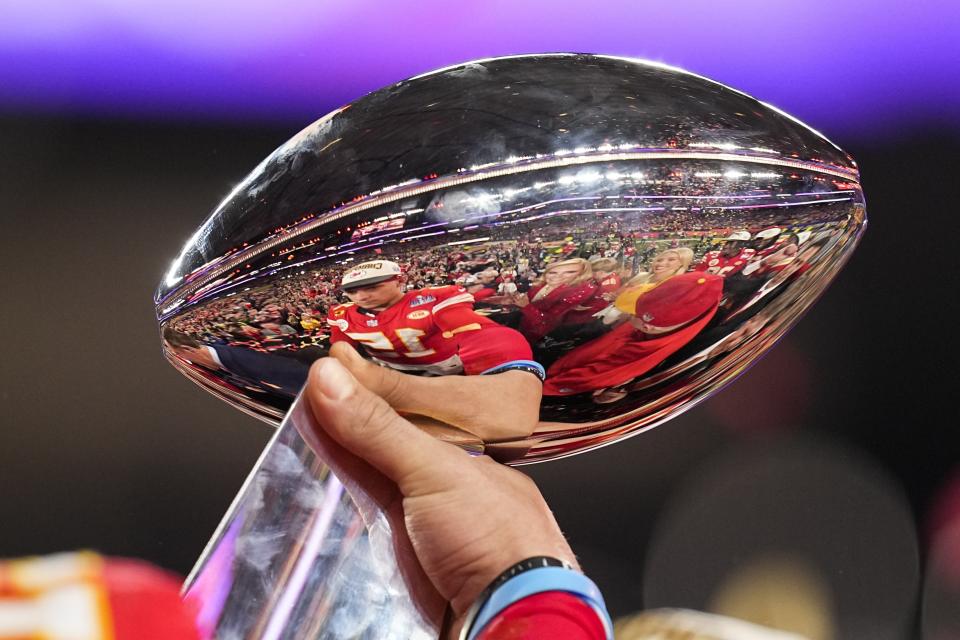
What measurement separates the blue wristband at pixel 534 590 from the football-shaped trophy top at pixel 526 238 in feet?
0.25

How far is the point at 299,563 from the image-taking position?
34 centimetres

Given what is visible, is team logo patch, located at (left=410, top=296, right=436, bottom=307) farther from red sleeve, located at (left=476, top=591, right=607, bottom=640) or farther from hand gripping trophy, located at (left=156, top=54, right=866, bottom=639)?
red sleeve, located at (left=476, top=591, right=607, bottom=640)

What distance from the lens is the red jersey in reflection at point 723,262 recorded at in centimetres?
38

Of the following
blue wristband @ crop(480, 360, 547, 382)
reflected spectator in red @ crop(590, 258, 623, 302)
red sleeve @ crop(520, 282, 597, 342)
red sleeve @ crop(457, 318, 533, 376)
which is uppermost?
reflected spectator in red @ crop(590, 258, 623, 302)

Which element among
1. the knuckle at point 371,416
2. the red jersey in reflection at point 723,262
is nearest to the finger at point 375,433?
the knuckle at point 371,416

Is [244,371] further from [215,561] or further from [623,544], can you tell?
[623,544]

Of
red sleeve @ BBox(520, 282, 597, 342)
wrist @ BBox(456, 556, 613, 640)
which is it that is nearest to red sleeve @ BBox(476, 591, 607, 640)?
wrist @ BBox(456, 556, 613, 640)

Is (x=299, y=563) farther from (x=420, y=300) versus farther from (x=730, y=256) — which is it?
(x=730, y=256)

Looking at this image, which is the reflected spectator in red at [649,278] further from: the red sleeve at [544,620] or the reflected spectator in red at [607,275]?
the red sleeve at [544,620]

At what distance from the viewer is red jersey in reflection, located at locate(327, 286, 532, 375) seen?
0.36 meters

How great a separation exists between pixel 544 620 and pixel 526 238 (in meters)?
0.15

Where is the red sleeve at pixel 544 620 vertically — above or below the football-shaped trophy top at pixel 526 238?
below

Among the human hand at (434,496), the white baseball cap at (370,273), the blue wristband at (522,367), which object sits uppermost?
the white baseball cap at (370,273)

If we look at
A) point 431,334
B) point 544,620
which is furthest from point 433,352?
point 544,620
